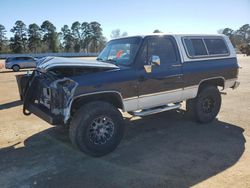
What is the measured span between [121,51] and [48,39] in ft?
281

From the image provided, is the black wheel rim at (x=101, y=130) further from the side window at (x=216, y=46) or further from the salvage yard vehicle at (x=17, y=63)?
the salvage yard vehicle at (x=17, y=63)

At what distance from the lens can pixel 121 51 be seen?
6133 mm

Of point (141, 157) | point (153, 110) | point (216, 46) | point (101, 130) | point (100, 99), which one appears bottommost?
point (141, 157)

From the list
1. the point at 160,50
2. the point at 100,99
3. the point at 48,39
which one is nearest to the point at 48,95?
the point at 100,99

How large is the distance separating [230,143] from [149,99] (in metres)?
1.83

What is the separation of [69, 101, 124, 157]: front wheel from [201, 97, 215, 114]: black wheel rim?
2.65 metres

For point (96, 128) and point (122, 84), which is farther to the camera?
point (122, 84)

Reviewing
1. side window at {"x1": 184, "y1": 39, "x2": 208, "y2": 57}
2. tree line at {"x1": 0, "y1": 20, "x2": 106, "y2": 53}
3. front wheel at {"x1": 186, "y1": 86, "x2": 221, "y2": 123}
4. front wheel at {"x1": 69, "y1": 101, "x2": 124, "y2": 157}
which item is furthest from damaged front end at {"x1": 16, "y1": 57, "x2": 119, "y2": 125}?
tree line at {"x1": 0, "y1": 20, "x2": 106, "y2": 53}

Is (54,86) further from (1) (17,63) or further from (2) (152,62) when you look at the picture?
(1) (17,63)

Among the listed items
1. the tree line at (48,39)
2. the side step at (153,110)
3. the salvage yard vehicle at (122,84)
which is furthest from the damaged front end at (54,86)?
the tree line at (48,39)

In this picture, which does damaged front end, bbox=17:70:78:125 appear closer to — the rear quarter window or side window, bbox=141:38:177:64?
side window, bbox=141:38:177:64

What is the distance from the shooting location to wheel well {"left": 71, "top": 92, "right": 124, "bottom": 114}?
5.14 metres

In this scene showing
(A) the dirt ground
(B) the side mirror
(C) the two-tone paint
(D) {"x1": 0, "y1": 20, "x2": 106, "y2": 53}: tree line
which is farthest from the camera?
(D) {"x1": 0, "y1": 20, "x2": 106, "y2": 53}: tree line

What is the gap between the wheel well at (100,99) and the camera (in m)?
5.14
